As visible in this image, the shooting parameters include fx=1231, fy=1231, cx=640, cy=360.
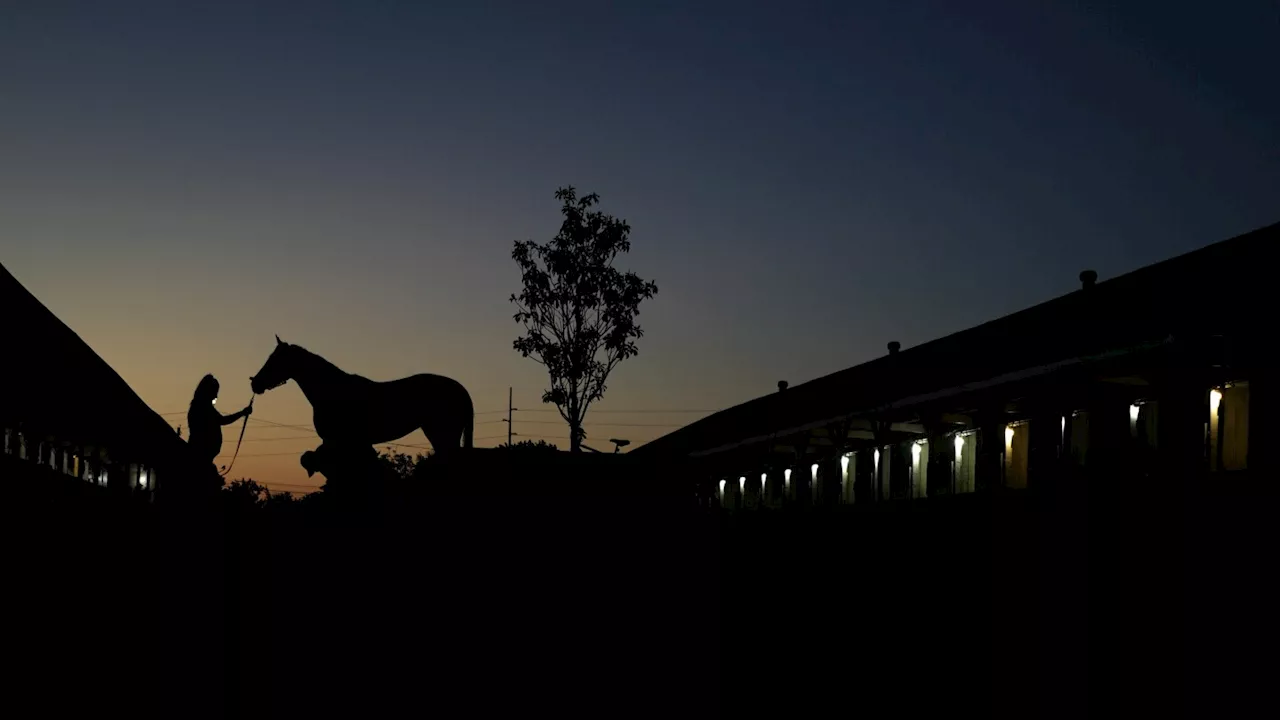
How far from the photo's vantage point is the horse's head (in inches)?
390

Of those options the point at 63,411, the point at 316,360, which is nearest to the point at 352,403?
the point at 316,360

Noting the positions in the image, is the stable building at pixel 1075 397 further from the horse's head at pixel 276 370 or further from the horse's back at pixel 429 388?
the horse's head at pixel 276 370

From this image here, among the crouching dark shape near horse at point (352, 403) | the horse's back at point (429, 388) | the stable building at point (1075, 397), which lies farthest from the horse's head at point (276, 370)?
the stable building at point (1075, 397)

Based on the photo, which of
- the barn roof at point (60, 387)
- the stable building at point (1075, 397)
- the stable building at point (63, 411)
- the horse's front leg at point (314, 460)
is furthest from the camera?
the barn roof at point (60, 387)

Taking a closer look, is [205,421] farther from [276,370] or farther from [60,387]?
[60,387]

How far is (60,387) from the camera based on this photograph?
15.7 metres

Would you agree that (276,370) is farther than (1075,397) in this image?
No

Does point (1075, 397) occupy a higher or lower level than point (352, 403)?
higher

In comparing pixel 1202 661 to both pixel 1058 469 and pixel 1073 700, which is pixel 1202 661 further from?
pixel 1058 469

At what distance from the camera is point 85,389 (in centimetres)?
1641

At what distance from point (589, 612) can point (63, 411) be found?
431 inches

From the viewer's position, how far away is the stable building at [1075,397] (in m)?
11.2

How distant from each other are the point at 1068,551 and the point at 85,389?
1275 cm

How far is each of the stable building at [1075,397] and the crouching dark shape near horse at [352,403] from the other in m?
1.78
